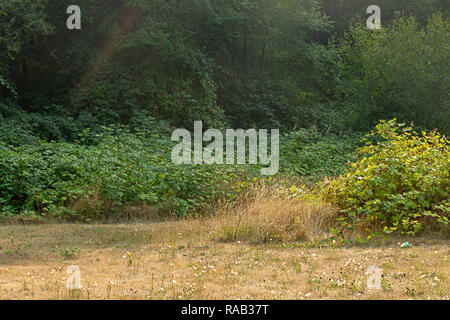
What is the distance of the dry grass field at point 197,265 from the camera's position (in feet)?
16.5

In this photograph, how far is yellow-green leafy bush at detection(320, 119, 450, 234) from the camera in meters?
7.76

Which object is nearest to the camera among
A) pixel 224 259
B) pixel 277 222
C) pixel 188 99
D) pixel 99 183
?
pixel 224 259

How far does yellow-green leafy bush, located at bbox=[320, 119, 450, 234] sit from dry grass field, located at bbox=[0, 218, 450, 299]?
0.44 meters

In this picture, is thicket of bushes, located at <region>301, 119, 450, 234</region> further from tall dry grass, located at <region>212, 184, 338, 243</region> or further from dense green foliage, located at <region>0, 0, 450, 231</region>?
tall dry grass, located at <region>212, 184, 338, 243</region>

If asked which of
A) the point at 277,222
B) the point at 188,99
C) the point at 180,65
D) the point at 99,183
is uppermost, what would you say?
the point at 180,65

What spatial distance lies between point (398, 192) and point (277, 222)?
2.13 metres

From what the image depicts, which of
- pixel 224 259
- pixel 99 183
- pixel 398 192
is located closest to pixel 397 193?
pixel 398 192

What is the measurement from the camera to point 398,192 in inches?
324

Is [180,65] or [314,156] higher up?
[180,65]

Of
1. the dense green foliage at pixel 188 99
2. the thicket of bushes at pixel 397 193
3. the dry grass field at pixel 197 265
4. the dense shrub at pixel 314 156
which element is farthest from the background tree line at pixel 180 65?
the thicket of bushes at pixel 397 193

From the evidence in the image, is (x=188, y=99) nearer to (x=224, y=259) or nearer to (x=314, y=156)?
(x=314, y=156)

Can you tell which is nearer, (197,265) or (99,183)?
(197,265)

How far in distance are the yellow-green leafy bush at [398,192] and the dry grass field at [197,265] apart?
1.45 ft

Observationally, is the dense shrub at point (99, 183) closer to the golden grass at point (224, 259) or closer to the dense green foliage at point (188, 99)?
the dense green foliage at point (188, 99)
